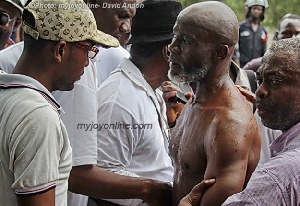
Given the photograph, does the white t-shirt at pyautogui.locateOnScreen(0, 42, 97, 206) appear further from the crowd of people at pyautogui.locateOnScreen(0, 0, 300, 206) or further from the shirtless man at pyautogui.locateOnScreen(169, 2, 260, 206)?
the shirtless man at pyautogui.locateOnScreen(169, 2, 260, 206)

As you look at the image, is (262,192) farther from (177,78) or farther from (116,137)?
(116,137)

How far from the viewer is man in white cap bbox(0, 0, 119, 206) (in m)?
2.80

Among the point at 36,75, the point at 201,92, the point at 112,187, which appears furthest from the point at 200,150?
the point at 36,75

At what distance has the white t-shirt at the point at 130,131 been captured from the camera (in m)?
3.97

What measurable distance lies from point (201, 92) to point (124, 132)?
582 mm

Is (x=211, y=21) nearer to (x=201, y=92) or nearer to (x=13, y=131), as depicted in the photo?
(x=201, y=92)

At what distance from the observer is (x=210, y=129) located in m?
3.40

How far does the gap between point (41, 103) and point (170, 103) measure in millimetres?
1816

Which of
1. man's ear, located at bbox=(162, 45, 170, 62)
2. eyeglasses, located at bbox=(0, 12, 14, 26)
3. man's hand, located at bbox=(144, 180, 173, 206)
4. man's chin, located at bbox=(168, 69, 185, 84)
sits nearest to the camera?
man's chin, located at bbox=(168, 69, 185, 84)

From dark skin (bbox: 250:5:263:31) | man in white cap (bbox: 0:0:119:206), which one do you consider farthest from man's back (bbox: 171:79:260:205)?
dark skin (bbox: 250:5:263:31)

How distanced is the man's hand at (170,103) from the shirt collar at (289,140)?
1494 millimetres

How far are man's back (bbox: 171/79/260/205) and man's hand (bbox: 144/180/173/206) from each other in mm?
131

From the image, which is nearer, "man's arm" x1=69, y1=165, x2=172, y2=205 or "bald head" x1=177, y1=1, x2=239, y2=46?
"bald head" x1=177, y1=1, x2=239, y2=46

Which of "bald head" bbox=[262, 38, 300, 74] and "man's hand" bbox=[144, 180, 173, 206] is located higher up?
"bald head" bbox=[262, 38, 300, 74]
